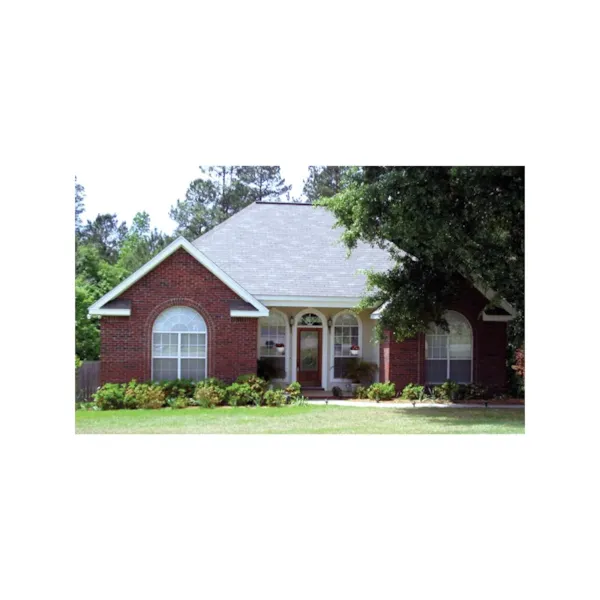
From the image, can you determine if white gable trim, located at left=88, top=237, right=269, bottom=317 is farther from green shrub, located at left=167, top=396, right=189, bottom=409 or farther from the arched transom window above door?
the arched transom window above door

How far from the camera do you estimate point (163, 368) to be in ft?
63.6

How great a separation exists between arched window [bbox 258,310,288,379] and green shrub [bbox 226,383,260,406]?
2.91 m

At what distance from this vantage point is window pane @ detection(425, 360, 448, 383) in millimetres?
20812

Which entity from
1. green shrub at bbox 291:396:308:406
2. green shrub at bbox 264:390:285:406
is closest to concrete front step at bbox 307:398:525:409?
green shrub at bbox 291:396:308:406

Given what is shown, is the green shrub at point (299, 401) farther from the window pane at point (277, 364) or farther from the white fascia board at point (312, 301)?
the white fascia board at point (312, 301)

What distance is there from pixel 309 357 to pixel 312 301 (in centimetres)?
192

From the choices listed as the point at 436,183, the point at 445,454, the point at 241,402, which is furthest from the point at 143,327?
the point at 445,454

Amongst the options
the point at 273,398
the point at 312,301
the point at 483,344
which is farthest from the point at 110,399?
the point at 483,344

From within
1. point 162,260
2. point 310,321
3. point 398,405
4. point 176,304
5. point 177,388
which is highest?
point 162,260

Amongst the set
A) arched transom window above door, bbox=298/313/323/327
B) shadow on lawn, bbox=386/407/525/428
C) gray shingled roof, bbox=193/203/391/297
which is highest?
gray shingled roof, bbox=193/203/391/297

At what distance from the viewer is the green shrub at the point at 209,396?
18312mm

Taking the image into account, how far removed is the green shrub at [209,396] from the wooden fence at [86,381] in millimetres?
3305

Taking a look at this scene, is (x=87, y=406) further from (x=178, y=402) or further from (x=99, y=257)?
(x=99, y=257)

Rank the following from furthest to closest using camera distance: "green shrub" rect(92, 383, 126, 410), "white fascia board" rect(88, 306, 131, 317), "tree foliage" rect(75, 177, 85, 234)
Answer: "tree foliage" rect(75, 177, 85, 234) → "white fascia board" rect(88, 306, 131, 317) → "green shrub" rect(92, 383, 126, 410)
